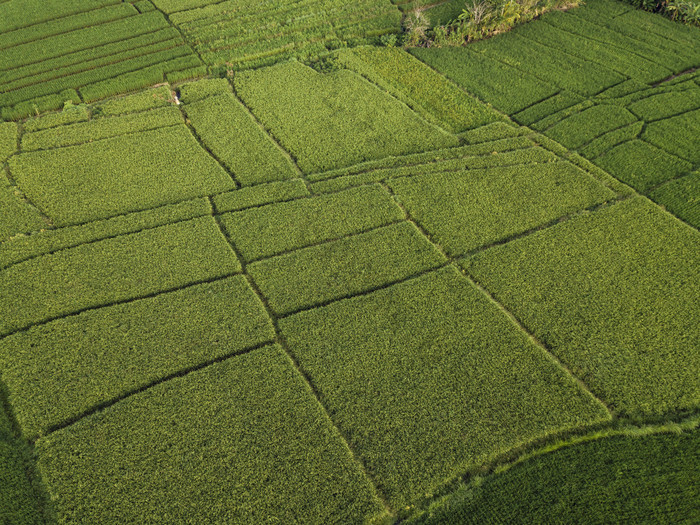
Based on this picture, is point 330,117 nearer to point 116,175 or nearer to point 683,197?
point 116,175

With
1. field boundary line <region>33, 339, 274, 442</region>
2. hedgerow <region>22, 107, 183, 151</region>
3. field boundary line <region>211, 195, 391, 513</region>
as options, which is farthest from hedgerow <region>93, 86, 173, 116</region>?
field boundary line <region>33, 339, 274, 442</region>

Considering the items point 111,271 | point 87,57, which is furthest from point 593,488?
point 87,57

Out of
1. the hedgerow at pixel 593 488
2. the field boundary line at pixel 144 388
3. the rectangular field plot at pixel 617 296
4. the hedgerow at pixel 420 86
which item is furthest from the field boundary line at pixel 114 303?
the hedgerow at pixel 420 86

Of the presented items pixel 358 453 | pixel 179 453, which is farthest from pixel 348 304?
pixel 179 453

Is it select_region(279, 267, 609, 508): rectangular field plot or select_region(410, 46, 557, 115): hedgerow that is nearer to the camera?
select_region(279, 267, 609, 508): rectangular field plot

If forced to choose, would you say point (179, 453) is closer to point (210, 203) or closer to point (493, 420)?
point (493, 420)

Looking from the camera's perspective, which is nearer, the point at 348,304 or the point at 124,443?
the point at 124,443

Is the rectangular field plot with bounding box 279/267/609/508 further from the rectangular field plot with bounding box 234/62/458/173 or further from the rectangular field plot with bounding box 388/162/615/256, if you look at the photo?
the rectangular field plot with bounding box 234/62/458/173
